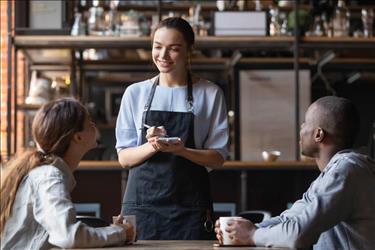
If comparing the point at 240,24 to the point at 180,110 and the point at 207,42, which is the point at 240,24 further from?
the point at 180,110

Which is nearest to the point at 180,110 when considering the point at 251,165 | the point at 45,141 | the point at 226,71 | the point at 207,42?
the point at 45,141

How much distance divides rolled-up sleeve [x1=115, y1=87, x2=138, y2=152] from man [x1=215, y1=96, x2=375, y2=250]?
2.47 feet

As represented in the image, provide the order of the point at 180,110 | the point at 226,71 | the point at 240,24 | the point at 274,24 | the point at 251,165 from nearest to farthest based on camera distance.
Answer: the point at 180,110
the point at 251,165
the point at 240,24
the point at 274,24
the point at 226,71

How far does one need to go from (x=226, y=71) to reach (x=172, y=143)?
17.3ft

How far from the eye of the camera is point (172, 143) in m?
2.57

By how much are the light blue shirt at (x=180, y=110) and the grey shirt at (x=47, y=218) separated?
0.68m

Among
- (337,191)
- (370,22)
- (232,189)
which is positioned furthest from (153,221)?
(370,22)

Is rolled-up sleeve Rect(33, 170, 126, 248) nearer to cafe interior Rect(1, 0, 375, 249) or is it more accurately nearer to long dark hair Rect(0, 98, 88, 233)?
long dark hair Rect(0, 98, 88, 233)

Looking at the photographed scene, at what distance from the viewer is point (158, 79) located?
9.22ft

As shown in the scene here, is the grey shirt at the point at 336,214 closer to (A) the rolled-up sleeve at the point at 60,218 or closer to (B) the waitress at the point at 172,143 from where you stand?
(A) the rolled-up sleeve at the point at 60,218

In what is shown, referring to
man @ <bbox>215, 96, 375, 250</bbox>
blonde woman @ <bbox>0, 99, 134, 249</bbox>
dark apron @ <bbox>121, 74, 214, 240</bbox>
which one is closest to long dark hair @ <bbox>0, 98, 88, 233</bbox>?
blonde woman @ <bbox>0, 99, 134, 249</bbox>

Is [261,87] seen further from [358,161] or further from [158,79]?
[358,161]

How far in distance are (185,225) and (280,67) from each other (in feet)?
16.5

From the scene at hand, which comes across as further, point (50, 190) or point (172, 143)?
point (172, 143)
